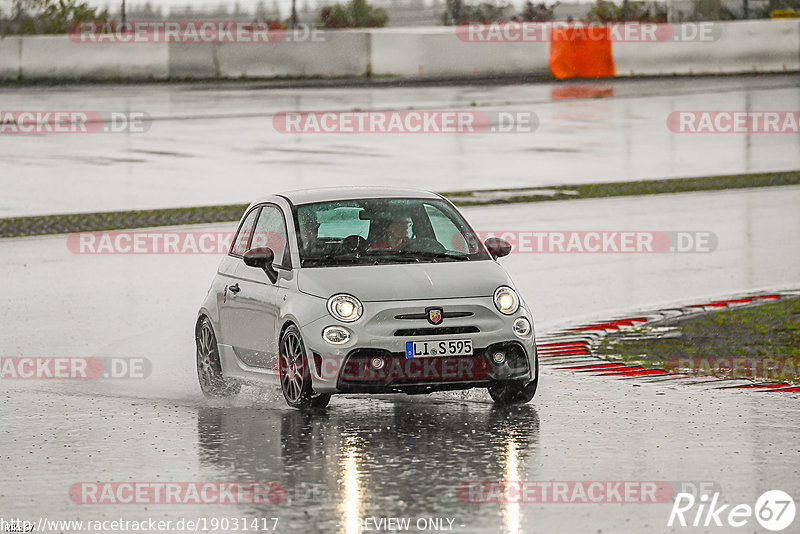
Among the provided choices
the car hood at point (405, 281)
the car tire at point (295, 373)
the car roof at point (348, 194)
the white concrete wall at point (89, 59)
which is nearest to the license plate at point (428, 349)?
the car hood at point (405, 281)

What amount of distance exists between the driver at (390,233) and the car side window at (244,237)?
110cm

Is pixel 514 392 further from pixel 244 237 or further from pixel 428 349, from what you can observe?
pixel 244 237

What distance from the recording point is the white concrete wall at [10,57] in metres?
39.3

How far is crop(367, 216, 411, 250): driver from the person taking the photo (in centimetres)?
1098

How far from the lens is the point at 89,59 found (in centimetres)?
4000

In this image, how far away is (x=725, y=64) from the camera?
1610 inches

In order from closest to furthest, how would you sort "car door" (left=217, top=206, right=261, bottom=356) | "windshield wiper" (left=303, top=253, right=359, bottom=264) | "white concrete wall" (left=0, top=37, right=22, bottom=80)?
1. "windshield wiper" (left=303, top=253, right=359, bottom=264)
2. "car door" (left=217, top=206, right=261, bottom=356)
3. "white concrete wall" (left=0, top=37, right=22, bottom=80)

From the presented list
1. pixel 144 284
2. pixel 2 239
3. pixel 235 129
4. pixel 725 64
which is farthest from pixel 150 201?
pixel 725 64

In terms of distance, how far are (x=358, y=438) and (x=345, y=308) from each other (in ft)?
3.12

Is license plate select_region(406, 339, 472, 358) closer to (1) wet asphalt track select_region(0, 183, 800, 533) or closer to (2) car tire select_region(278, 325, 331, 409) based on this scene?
(1) wet asphalt track select_region(0, 183, 800, 533)

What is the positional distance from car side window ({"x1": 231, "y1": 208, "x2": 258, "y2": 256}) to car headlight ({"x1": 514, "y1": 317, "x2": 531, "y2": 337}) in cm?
224

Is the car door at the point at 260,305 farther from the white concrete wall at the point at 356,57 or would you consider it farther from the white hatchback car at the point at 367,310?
the white concrete wall at the point at 356,57

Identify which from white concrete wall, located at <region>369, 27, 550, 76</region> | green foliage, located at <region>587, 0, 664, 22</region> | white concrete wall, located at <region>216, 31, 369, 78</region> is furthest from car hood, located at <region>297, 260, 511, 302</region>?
green foliage, located at <region>587, 0, 664, 22</region>

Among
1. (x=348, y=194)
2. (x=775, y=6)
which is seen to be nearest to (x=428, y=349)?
(x=348, y=194)
